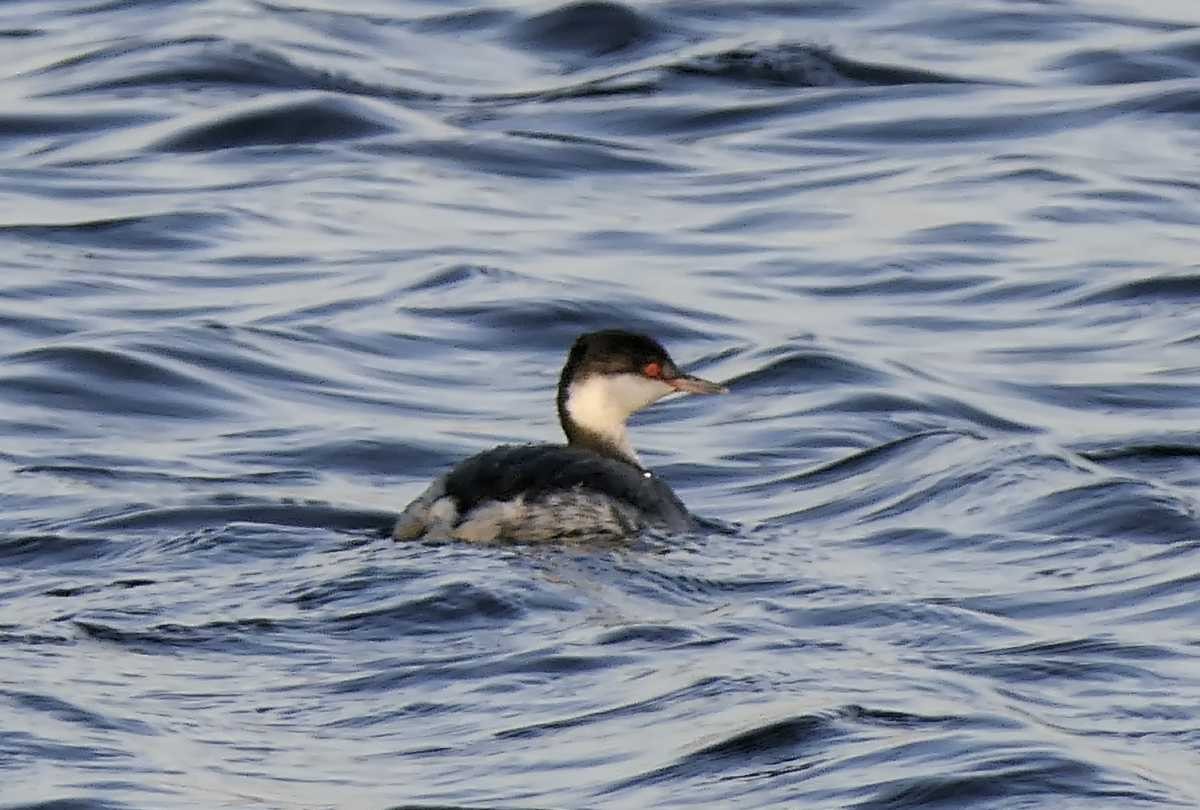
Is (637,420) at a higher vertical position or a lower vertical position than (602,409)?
lower

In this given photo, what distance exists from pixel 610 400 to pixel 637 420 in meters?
1.74

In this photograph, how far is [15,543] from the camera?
1048 cm

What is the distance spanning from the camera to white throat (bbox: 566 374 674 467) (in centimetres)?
1160

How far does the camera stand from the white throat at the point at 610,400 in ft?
38.1

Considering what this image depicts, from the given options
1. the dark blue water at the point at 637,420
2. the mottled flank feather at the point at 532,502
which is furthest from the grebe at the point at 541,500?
the dark blue water at the point at 637,420

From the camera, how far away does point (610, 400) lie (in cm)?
1162

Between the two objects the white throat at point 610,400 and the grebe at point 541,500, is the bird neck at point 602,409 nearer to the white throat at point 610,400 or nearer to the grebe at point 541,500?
the white throat at point 610,400

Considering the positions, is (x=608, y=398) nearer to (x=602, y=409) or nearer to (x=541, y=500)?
(x=602, y=409)

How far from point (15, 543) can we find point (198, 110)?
331 inches

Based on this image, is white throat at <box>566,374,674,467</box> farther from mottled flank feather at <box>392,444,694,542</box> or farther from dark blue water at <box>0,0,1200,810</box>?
mottled flank feather at <box>392,444,694,542</box>

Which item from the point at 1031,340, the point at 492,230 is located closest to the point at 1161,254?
the point at 1031,340

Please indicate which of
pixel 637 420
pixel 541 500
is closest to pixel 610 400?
pixel 541 500

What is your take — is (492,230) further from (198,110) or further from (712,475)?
(712,475)

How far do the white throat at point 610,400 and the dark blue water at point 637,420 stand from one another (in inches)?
16.5
